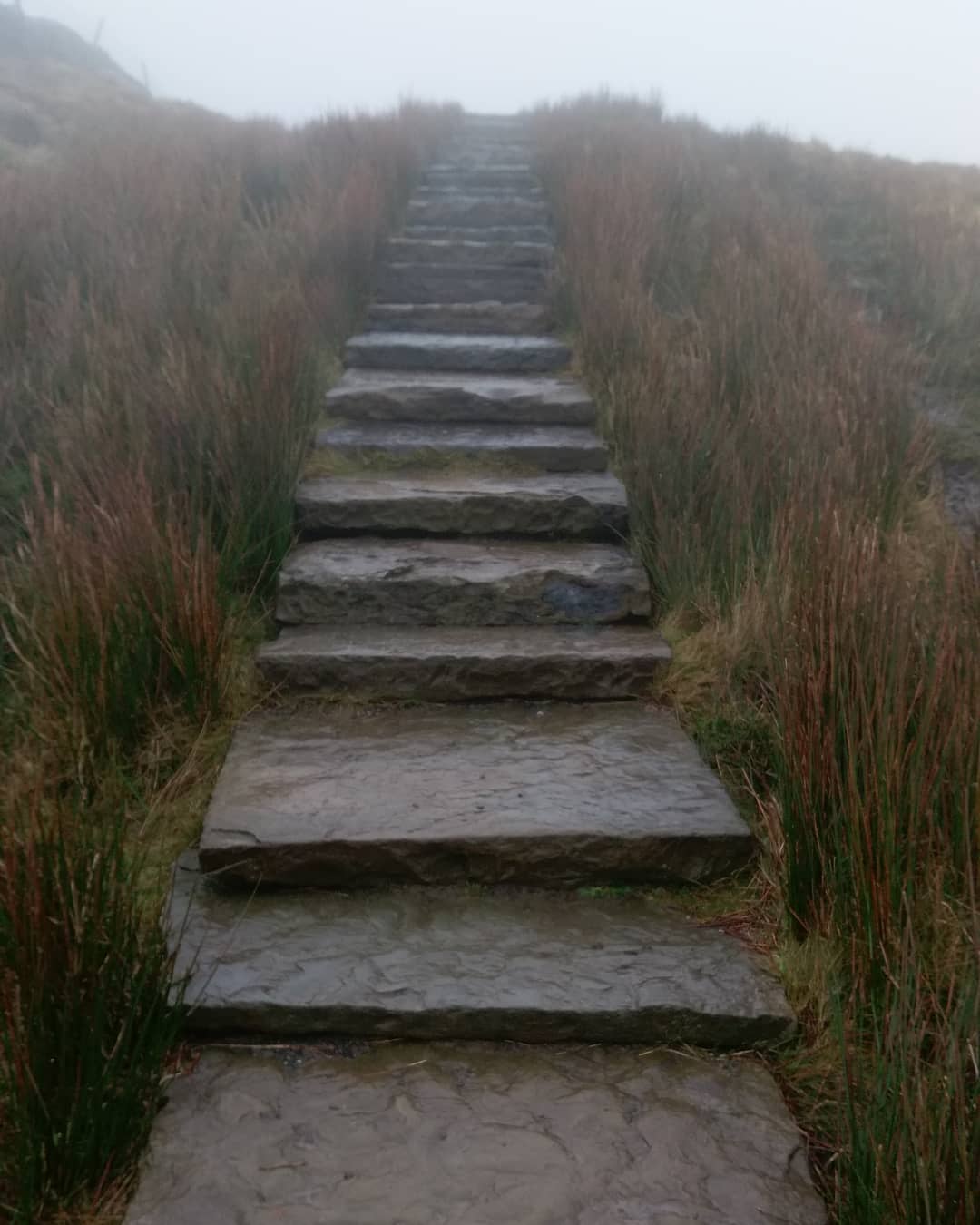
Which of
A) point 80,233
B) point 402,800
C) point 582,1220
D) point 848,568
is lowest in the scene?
point 582,1220

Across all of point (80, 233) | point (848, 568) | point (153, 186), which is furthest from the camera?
point (153, 186)

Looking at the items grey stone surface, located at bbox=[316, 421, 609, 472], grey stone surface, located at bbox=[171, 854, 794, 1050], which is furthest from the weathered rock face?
grey stone surface, located at bbox=[171, 854, 794, 1050]

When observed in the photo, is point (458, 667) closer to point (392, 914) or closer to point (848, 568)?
point (392, 914)

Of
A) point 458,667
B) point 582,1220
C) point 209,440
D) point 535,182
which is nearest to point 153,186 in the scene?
point 535,182

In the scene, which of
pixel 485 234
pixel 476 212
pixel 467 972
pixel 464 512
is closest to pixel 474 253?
pixel 485 234

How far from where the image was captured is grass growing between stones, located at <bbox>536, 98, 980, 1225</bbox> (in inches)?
61.0

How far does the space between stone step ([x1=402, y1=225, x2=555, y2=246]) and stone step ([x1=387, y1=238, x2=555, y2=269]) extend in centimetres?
25

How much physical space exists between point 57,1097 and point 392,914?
2.70 feet

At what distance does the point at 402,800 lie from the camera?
2436 millimetres

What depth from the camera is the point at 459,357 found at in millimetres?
4930

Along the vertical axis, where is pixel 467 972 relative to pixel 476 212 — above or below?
below

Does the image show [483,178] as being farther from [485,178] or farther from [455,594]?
[455,594]

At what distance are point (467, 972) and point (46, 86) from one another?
16049mm

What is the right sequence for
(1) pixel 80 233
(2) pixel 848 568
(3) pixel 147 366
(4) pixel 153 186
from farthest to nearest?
(4) pixel 153 186 → (1) pixel 80 233 → (3) pixel 147 366 → (2) pixel 848 568
